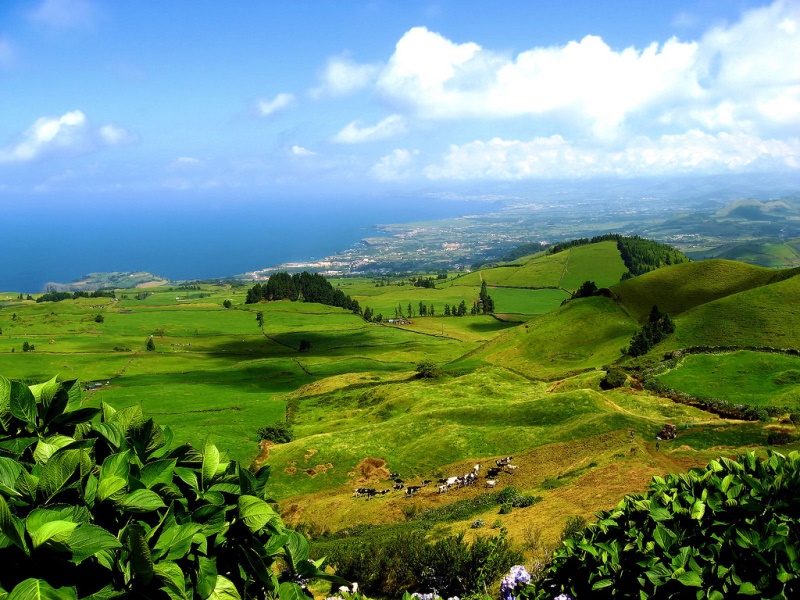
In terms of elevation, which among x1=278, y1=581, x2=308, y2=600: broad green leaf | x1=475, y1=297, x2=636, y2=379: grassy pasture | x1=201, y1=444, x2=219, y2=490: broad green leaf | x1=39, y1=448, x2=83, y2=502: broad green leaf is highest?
x1=39, y1=448, x2=83, y2=502: broad green leaf

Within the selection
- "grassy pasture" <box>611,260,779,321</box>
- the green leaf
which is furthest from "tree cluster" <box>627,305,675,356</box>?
the green leaf

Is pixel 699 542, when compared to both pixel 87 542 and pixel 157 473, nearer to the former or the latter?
pixel 157 473

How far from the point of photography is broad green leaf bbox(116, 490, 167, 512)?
3076 mm

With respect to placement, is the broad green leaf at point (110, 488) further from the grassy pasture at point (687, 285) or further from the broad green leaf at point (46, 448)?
the grassy pasture at point (687, 285)

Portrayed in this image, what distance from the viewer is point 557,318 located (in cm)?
8562

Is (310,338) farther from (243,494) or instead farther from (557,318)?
(243,494)

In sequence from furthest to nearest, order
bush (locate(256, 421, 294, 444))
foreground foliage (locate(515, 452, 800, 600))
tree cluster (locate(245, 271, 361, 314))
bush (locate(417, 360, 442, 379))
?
tree cluster (locate(245, 271, 361, 314))
bush (locate(417, 360, 442, 379))
bush (locate(256, 421, 294, 444))
foreground foliage (locate(515, 452, 800, 600))

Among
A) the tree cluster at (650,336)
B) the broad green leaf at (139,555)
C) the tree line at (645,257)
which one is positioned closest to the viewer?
the broad green leaf at (139,555)

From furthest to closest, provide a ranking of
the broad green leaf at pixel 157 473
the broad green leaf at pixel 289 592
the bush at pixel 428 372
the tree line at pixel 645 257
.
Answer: the tree line at pixel 645 257, the bush at pixel 428 372, the broad green leaf at pixel 289 592, the broad green leaf at pixel 157 473

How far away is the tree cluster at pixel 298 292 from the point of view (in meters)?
174

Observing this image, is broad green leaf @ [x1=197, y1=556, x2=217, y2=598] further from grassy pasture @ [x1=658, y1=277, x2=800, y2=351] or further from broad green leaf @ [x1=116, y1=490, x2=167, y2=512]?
grassy pasture @ [x1=658, y1=277, x2=800, y2=351]

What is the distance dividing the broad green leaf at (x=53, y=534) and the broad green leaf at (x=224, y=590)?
43.6 inches

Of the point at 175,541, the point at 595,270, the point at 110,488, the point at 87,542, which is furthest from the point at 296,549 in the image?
the point at 595,270

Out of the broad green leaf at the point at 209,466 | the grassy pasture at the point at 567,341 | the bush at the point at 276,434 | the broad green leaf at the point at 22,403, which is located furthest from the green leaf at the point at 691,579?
the grassy pasture at the point at 567,341
